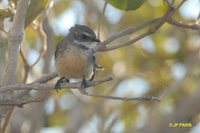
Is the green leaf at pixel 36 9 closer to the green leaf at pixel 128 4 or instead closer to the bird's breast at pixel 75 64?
the bird's breast at pixel 75 64

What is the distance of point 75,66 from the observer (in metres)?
4.75

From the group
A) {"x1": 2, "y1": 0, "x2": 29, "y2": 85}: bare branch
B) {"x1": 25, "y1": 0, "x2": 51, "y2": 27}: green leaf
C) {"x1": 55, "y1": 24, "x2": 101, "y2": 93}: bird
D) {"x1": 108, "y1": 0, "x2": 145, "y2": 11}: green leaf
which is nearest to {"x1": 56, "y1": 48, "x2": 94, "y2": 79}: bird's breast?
{"x1": 55, "y1": 24, "x2": 101, "y2": 93}: bird

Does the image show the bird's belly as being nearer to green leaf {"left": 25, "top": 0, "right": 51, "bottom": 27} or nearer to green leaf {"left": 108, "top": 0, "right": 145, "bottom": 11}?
green leaf {"left": 25, "top": 0, "right": 51, "bottom": 27}

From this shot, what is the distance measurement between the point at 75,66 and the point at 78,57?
96 millimetres

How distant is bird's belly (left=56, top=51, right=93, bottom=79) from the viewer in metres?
4.74

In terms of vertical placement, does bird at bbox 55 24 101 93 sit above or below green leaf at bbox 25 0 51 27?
below

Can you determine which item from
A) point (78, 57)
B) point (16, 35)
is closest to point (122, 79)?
point (78, 57)

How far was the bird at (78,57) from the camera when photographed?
15.6 ft

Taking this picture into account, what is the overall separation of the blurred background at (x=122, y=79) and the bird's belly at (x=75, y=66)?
1.74ft

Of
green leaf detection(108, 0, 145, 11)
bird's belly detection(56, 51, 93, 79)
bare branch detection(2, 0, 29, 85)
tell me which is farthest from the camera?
bird's belly detection(56, 51, 93, 79)

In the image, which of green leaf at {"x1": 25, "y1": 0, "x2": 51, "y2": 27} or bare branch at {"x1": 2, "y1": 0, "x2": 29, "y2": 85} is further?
green leaf at {"x1": 25, "y1": 0, "x2": 51, "y2": 27}

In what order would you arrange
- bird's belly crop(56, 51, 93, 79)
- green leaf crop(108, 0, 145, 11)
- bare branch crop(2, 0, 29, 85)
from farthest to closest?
bird's belly crop(56, 51, 93, 79) → green leaf crop(108, 0, 145, 11) → bare branch crop(2, 0, 29, 85)

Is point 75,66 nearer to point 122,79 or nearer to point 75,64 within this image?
point 75,64

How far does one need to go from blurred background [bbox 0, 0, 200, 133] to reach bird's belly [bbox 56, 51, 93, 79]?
53 cm
